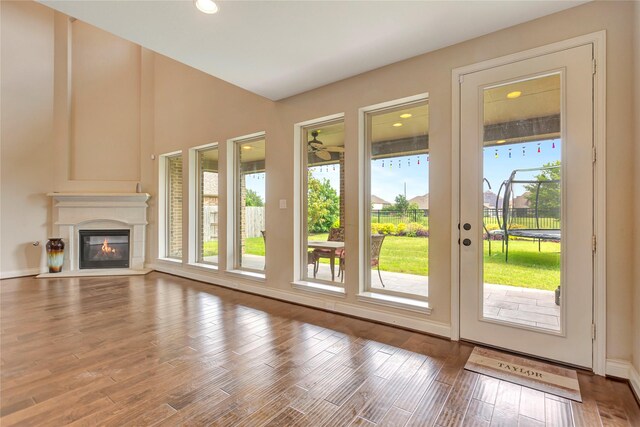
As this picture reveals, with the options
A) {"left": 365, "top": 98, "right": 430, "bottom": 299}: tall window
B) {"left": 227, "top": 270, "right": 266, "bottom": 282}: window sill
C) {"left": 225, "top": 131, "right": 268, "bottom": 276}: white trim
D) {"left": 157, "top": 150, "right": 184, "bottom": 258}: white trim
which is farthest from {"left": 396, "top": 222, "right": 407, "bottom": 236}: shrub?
{"left": 157, "top": 150, "right": 184, "bottom": 258}: white trim

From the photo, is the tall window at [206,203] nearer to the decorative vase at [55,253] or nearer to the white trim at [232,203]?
the white trim at [232,203]

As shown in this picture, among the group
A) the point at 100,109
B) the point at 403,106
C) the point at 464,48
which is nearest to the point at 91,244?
the point at 100,109

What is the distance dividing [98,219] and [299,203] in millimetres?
4688

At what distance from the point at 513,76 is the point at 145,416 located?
11.8 feet

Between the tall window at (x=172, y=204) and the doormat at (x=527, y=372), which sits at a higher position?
the tall window at (x=172, y=204)

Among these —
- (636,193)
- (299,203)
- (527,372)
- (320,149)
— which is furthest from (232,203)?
(636,193)

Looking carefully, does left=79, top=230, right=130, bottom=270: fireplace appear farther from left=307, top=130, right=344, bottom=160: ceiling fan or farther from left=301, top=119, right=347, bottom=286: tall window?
left=307, top=130, right=344, bottom=160: ceiling fan

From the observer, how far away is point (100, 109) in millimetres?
6273

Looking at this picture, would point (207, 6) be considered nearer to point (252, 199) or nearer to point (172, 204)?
point (252, 199)

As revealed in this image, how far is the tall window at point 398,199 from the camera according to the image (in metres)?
3.17

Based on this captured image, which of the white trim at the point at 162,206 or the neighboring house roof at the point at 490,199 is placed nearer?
the neighboring house roof at the point at 490,199

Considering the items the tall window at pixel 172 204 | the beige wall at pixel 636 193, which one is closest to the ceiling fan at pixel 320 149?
the beige wall at pixel 636 193

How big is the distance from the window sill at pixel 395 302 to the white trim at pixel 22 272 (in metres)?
6.31

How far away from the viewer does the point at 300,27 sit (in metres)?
2.49
